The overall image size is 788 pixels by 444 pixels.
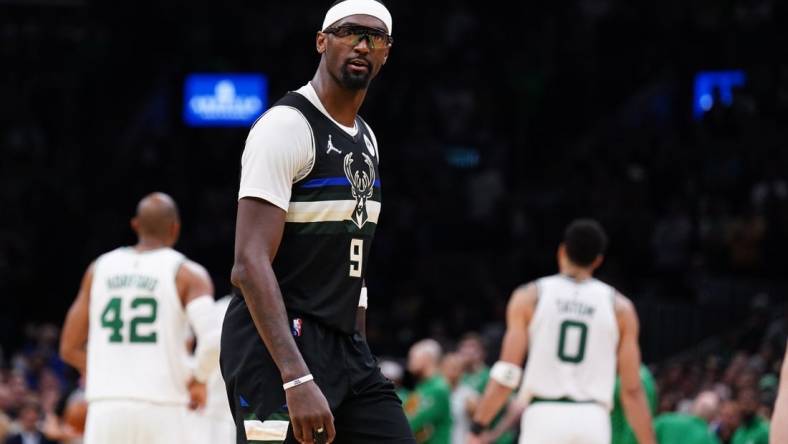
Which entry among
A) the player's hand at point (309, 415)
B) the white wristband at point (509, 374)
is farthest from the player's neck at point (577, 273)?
the player's hand at point (309, 415)

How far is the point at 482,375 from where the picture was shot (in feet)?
48.1

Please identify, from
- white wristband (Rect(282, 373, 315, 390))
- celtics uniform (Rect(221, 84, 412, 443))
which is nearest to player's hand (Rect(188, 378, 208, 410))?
celtics uniform (Rect(221, 84, 412, 443))

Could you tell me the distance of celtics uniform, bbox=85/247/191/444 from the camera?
26.1ft

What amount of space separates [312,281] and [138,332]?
3495mm

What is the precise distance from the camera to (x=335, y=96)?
491 cm

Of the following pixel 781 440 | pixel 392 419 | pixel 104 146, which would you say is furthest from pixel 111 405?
pixel 104 146

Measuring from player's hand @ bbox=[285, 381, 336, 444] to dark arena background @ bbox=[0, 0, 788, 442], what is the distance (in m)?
13.0

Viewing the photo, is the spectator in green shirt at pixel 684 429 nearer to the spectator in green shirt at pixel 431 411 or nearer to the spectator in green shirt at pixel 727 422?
A: the spectator in green shirt at pixel 727 422

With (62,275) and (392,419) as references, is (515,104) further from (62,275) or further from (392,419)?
(392,419)

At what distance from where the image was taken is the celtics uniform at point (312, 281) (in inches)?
183

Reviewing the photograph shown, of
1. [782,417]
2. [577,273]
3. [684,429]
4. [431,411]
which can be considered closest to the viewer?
[782,417]

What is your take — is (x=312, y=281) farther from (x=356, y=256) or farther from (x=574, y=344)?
(x=574, y=344)

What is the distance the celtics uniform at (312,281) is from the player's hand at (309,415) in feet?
A: 0.56

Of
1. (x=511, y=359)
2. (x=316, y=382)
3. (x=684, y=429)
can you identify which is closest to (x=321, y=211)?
(x=316, y=382)
